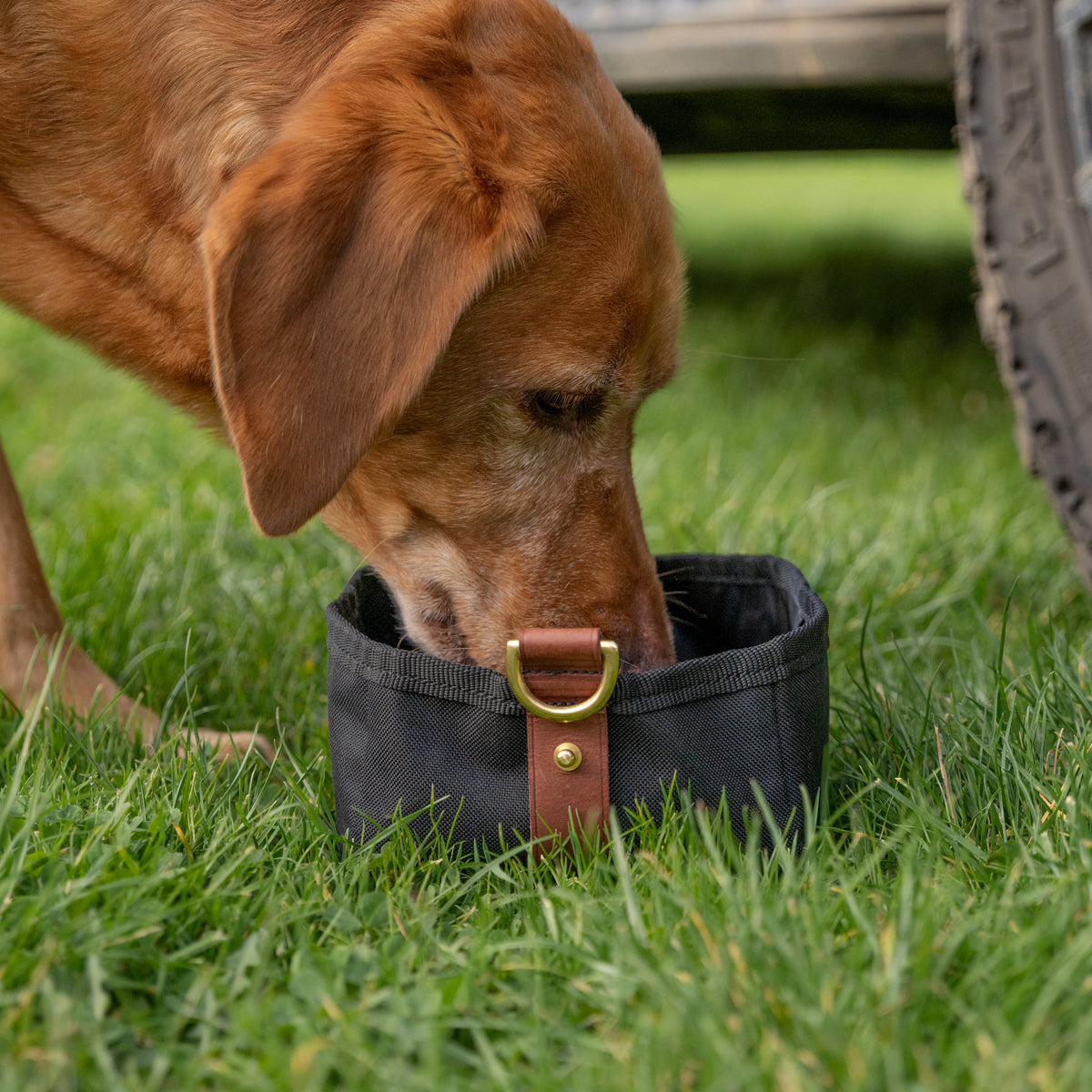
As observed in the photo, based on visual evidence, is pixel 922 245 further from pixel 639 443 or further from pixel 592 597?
pixel 592 597

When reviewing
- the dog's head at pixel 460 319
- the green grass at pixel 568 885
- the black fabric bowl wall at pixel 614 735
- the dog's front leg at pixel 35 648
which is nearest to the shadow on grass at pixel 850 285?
the green grass at pixel 568 885

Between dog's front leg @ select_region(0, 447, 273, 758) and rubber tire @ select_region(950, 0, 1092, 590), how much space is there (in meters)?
1.57

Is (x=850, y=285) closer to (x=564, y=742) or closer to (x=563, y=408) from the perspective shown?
(x=563, y=408)

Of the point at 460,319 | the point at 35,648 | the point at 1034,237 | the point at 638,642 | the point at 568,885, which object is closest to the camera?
the point at 568,885

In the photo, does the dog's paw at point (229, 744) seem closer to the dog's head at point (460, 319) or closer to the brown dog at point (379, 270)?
the brown dog at point (379, 270)

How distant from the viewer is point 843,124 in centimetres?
425

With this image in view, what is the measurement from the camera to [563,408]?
78.7 inches

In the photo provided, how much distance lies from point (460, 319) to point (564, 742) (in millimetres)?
664

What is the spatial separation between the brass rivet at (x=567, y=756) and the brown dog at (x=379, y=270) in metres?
0.34

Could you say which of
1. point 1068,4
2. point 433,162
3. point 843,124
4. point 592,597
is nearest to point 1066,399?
point 1068,4

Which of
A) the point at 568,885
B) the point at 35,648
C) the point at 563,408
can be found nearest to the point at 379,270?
the point at 563,408

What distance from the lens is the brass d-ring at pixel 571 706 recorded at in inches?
64.0

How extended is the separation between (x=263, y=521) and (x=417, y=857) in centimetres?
51

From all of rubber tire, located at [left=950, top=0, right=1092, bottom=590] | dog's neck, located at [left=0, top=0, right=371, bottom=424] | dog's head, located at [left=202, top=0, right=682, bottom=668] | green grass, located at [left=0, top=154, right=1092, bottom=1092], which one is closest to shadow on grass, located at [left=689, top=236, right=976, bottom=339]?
green grass, located at [left=0, top=154, right=1092, bottom=1092]
